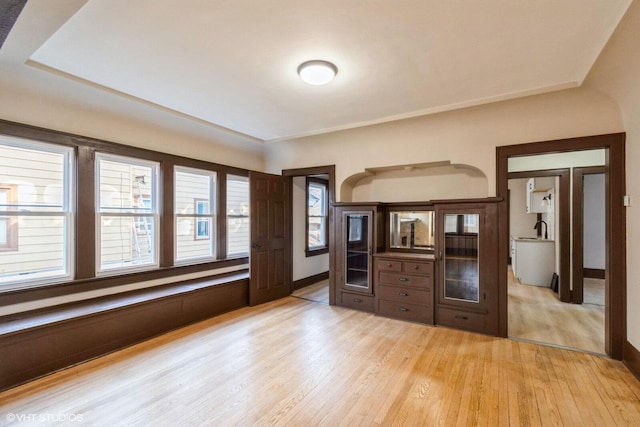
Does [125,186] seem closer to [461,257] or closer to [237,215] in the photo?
[237,215]

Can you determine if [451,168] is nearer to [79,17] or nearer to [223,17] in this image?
[223,17]

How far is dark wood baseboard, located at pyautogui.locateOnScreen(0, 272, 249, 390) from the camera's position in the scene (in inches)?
95.3

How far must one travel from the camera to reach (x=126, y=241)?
3621mm

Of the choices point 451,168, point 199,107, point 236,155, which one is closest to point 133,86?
point 199,107

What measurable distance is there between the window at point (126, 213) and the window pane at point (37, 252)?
0.33 metres

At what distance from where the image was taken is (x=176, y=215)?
13.5 feet

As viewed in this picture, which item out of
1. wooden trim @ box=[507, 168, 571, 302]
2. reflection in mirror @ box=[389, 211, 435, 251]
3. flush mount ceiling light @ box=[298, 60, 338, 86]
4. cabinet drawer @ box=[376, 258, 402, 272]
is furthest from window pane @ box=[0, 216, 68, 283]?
wooden trim @ box=[507, 168, 571, 302]

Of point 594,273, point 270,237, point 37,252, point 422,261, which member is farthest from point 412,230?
point 594,273

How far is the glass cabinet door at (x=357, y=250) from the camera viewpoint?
14.4 ft

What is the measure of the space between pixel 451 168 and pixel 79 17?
13.6 feet

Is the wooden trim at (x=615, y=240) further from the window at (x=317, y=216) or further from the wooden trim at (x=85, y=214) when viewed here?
the wooden trim at (x=85, y=214)

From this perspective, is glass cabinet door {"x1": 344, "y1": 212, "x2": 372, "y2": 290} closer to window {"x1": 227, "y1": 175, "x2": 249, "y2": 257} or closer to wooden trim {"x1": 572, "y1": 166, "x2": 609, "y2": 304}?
window {"x1": 227, "y1": 175, "x2": 249, "y2": 257}

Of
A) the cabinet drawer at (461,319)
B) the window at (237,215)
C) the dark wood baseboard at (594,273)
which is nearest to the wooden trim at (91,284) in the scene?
the window at (237,215)

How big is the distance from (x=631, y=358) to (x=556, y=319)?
1341 mm
